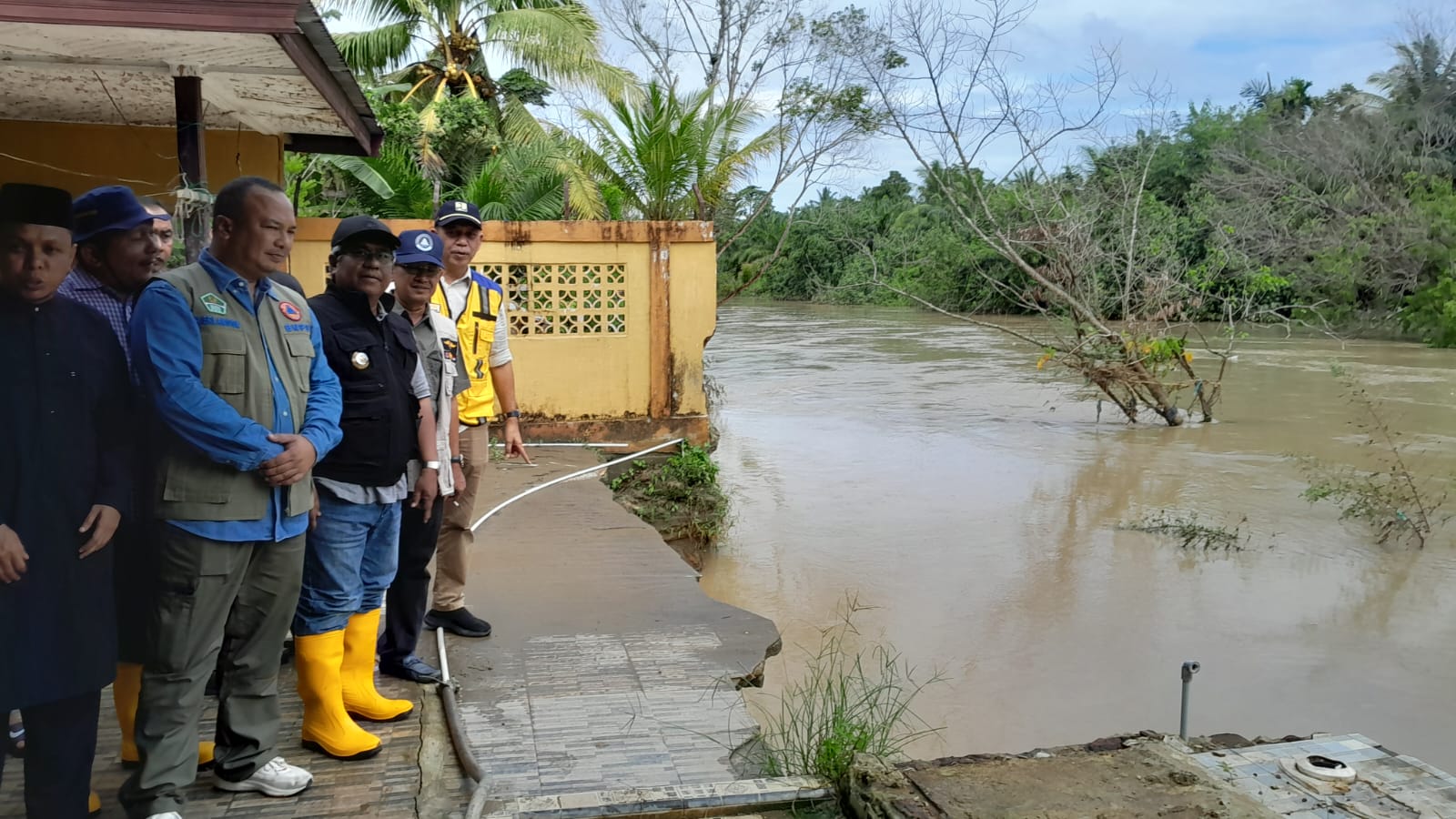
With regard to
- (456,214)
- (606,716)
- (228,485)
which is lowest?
(606,716)

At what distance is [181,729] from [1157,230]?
42.6ft

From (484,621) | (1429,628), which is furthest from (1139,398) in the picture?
(484,621)

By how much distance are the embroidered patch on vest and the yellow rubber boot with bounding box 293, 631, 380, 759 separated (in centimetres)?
97

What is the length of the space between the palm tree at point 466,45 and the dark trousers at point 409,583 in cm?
1452

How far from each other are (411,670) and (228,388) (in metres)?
1.38

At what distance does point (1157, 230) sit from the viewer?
13305 millimetres

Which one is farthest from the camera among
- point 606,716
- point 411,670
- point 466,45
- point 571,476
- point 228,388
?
point 466,45

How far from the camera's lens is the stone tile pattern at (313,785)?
269 cm

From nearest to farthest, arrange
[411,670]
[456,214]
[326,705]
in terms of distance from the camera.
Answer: [326,705] → [411,670] → [456,214]

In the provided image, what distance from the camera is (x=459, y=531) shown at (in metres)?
4.07

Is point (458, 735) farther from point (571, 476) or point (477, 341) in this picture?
point (571, 476)

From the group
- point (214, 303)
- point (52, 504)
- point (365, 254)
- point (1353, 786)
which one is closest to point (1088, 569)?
point (1353, 786)

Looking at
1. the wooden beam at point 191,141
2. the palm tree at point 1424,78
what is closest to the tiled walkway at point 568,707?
the wooden beam at point 191,141

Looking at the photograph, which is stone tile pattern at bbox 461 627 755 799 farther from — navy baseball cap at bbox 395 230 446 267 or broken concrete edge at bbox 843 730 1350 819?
navy baseball cap at bbox 395 230 446 267
